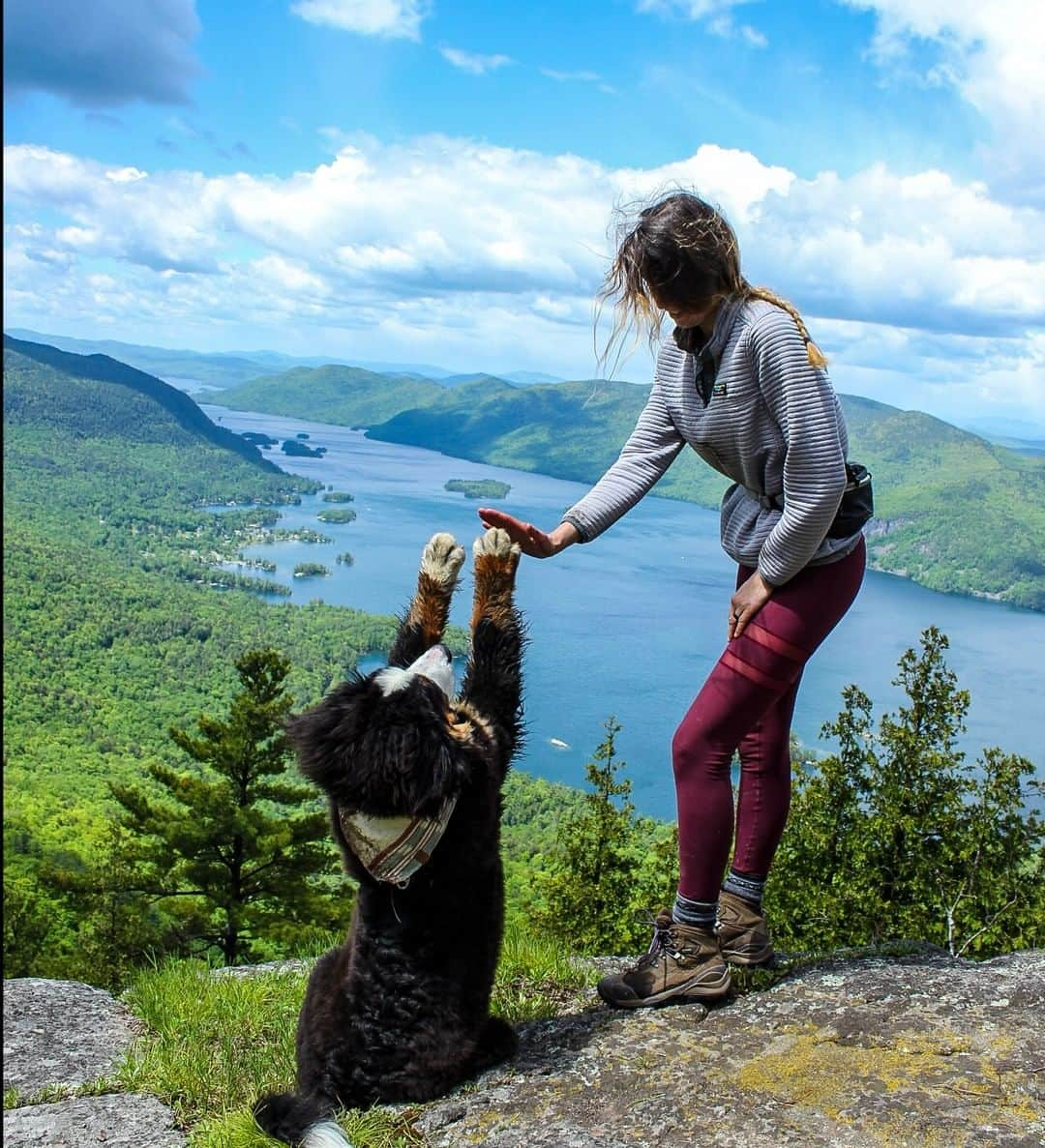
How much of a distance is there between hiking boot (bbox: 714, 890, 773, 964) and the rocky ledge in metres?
0.13

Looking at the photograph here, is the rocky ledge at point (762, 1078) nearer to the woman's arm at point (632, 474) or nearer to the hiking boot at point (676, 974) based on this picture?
Answer: the hiking boot at point (676, 974)

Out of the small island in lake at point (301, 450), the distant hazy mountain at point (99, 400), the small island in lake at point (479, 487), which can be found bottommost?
the small island in lake at point (479, 487)

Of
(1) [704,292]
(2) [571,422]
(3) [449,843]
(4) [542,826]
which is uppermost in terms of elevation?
(2) [571,422]

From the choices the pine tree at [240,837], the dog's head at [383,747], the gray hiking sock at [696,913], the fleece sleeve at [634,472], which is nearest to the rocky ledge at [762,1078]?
the gray hiking sock at [696,913]

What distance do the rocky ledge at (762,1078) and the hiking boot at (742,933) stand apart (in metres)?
0.13

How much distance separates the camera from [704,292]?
285 centimetres

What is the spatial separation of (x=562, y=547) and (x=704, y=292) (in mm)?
856

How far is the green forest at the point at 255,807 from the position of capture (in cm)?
1195

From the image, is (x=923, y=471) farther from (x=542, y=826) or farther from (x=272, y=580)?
(x=542, y=826)

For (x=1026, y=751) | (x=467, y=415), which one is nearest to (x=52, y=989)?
(x=1026, y=751)

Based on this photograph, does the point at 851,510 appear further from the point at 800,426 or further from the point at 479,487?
the point at 479,487

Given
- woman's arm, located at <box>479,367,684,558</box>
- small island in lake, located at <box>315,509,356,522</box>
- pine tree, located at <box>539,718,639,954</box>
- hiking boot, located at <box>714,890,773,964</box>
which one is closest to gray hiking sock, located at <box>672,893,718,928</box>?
hiking boot, located at <box>714,890,773,964</box>

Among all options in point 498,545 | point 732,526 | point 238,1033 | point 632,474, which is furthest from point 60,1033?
point 732,526

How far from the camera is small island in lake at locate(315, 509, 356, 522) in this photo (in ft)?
332
